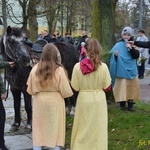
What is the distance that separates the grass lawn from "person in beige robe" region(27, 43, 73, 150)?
42.2 inches

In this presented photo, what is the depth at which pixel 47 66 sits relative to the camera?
5.10 metres

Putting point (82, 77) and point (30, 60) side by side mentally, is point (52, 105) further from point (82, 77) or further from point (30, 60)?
point (30, 60)

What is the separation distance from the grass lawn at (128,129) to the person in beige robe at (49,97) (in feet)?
3.52

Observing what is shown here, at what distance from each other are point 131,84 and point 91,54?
102 inches

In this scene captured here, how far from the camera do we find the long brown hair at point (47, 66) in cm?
509

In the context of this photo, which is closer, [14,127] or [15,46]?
[15,46]

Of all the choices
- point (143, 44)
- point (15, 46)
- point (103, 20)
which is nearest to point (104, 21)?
point (103, 20)

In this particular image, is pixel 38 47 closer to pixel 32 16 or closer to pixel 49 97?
pixel 49 97

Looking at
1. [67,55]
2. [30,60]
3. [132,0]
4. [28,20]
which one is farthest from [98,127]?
[132,0]

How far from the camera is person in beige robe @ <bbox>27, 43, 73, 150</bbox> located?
16.8 feet

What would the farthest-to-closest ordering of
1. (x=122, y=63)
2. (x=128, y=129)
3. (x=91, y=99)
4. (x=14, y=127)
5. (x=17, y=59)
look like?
1. (x=122, y=63)
2. (x=14, y=127)
3. (x=128, y=129)
4. (x=17, y=59)
5. (x=91, y=99)

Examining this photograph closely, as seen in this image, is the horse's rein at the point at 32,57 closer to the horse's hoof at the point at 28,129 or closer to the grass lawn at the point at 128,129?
A: the horse's hoof at the point at 28,129

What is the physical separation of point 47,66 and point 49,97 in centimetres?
48

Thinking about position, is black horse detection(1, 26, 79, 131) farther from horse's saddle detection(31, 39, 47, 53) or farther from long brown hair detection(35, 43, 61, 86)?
long brown hair detection(35, 43, 61, 86)
